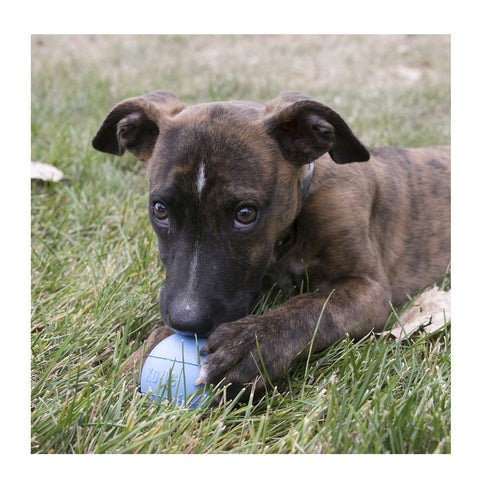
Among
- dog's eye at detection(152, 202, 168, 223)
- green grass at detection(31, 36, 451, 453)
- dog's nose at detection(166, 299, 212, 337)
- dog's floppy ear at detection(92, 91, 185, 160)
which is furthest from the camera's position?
dog's floppy ear at detection(92, 91, 185, 160)

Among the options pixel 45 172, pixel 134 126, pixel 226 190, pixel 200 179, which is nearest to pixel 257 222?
pixel 226 190

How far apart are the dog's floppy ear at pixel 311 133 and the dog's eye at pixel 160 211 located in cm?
77

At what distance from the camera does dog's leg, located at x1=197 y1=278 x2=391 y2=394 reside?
2.81 meters

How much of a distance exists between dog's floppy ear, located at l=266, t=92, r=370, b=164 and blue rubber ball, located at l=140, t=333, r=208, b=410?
1.29 m

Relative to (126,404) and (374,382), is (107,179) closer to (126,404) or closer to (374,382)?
(126,404)

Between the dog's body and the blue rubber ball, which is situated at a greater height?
the dog's body

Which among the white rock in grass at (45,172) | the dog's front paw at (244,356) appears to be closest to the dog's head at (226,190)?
the dog's front paw at (244,356)

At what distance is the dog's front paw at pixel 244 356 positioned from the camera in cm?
277

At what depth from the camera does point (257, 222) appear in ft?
10.4

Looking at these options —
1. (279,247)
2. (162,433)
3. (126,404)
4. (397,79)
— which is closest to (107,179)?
(279,247)

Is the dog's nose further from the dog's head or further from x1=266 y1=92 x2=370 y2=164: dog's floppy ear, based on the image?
x1=266 y1=92 x2=370 y2=164: dog's floppy ear

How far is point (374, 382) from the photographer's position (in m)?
2.89

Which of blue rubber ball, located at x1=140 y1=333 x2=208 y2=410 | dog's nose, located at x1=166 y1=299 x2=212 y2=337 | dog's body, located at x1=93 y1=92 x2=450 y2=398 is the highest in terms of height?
dog's body, located at x1=93 y1=92 x2=450 y2=398

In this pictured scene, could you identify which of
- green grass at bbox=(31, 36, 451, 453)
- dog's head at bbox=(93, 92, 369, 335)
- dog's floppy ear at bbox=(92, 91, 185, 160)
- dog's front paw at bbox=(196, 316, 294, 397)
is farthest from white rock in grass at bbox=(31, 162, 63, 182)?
dog's front paw at bbox=(196, 316, 294, 397)
